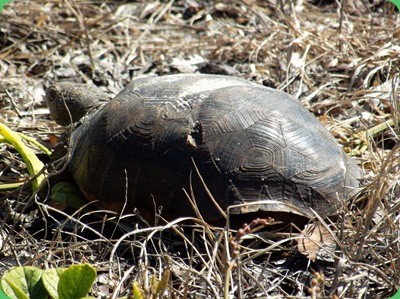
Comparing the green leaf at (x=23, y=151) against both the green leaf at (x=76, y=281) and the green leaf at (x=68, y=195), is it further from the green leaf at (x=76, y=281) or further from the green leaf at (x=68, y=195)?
the green leaf at (x=76, y=281)

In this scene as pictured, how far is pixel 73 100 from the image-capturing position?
429cm

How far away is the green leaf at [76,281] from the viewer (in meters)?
2.59

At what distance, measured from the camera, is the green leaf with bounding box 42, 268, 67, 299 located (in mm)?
2625

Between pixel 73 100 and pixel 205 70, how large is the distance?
5.23 ft

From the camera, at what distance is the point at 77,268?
8.50 feet

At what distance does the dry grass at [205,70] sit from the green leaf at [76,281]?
234 mm

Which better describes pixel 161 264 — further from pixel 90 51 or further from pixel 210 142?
pixel 90 51

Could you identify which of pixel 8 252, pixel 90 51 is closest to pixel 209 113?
pixel 8 252

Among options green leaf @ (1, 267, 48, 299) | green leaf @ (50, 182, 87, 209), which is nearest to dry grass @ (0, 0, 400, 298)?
green leaf @ (50, 182, 87, 209)

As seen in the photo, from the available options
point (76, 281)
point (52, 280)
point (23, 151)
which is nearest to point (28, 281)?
point (52, 280)

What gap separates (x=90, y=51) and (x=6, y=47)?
34.6 inches

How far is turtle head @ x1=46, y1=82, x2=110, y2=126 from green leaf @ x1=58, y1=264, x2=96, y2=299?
1784mm

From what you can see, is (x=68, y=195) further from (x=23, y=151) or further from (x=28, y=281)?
(x=28, y=281)

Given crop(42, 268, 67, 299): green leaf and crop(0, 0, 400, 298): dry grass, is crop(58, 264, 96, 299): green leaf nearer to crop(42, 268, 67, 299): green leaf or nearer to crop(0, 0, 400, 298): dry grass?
crop(42, 268, 67, 299): green leaf
